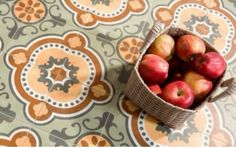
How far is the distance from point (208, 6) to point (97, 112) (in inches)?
23.4

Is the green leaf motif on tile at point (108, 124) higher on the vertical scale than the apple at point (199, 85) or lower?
lower

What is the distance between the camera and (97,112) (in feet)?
3.47

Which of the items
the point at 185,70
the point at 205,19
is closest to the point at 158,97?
the point at 185,70

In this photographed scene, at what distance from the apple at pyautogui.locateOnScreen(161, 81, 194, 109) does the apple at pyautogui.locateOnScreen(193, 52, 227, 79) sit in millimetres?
59

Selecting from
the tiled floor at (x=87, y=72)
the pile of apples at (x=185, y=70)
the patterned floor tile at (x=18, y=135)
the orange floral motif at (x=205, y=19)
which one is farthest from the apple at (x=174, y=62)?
the patterned floor tile at (x=18, y=135)

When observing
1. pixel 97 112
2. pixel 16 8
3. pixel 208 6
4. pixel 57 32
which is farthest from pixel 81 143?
pixel 208 6

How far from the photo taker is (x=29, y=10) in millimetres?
1218

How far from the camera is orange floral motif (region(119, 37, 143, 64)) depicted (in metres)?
1.17

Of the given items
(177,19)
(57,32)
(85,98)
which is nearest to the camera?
(85,98)

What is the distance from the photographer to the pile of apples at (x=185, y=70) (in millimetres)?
951

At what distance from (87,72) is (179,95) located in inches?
12.2

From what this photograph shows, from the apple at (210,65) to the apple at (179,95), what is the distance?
6cm

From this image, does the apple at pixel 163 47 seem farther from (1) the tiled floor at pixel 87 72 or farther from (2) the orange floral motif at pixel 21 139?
(2) the orange floral motif at pixel 21 139

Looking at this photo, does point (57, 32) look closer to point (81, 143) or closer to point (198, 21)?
point (81, 143)
